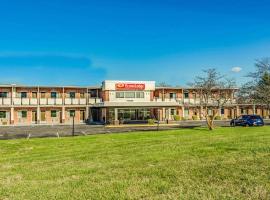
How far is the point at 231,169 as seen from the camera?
27.8 ft

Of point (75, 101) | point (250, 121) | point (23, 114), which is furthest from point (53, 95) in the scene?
point (250, 121)

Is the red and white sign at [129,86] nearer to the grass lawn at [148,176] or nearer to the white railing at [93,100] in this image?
the white railing at [93,100]

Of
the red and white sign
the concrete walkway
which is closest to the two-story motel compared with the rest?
the red and white sign

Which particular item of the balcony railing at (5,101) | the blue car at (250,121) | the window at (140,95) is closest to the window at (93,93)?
the window at (140,95)

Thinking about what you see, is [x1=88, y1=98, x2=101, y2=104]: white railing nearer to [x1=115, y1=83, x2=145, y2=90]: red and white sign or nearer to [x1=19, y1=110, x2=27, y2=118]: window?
[x1=115, y1=83, x2=145, y2=90]: red and white sign

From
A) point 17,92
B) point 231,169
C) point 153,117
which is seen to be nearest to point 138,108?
point 153,117

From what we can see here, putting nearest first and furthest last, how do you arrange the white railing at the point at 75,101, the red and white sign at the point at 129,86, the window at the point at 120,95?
1. the red and white sign at the point at 129,86
2. the window at the point at 120,95
3. the white railing at the point at 75,101

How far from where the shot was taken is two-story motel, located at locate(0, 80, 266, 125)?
49844 millimetres

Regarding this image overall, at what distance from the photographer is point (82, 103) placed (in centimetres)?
5306

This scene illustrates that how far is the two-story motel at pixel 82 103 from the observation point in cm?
4984

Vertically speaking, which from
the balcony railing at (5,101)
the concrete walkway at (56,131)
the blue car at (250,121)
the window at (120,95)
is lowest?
the concrete walkway at (56,131)

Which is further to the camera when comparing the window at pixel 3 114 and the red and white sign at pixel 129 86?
the red and white sign at pixel 129 86

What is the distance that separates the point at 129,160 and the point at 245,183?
182 inches

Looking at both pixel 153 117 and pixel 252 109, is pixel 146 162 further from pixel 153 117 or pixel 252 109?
pixel 252 109
